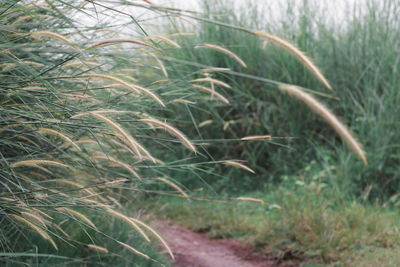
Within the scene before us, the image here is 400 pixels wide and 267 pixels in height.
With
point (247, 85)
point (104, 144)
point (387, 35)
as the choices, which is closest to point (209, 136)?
point (247, 85)

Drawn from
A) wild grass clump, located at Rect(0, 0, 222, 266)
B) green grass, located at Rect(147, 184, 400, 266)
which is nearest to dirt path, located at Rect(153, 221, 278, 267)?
green grass, located at Rect(147, 184, 400, 266)

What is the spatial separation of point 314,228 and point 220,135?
7.97 ft

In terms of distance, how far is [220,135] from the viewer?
5906 millimetres

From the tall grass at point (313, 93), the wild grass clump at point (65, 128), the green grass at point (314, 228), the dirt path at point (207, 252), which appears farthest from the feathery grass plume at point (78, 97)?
the tall grass at point (313, 93)

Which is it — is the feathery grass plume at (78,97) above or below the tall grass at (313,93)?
above

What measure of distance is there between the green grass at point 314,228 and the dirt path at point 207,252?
0.24 feet

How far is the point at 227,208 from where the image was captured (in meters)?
4.88

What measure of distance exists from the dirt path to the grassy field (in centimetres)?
10

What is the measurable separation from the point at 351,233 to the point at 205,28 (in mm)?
3019

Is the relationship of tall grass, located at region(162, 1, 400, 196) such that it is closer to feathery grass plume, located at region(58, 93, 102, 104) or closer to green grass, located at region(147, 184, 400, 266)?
green grass, located at region(147, 184, 400, 266)

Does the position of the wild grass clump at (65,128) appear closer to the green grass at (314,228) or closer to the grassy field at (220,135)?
the grassy field at (220,135)

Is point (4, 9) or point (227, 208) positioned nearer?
point (4, 9)

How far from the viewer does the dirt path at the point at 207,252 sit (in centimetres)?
373

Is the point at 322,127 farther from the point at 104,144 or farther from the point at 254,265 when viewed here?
the point at 104,144
